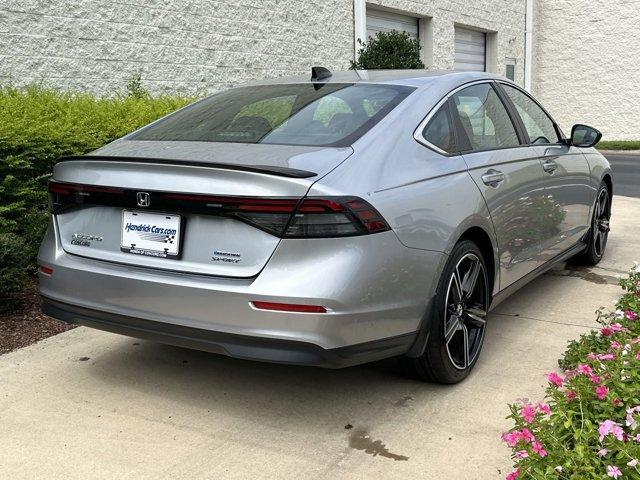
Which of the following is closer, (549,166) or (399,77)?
(399,77)

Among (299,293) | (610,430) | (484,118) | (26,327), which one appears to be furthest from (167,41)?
(610,430)

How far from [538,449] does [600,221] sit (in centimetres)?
402

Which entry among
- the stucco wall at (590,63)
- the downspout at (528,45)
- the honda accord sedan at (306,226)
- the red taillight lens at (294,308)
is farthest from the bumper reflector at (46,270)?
the stucco wall at (590,63)

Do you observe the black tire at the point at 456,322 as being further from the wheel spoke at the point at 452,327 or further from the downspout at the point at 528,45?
the downspout at the point at 528,45

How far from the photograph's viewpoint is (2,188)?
4.48 meters

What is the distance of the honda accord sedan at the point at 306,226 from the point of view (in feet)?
8.81

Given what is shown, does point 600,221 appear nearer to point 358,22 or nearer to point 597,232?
point 597,232

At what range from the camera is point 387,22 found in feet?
46.9

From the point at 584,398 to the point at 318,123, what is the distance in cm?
172

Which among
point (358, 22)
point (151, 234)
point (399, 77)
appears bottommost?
point (151, 234)

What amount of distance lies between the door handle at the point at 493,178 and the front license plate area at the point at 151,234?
5.48 ft

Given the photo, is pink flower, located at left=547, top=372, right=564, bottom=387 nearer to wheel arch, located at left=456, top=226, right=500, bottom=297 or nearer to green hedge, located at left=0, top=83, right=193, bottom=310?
wheel arch, located at left=456, top=226, right=500, bottom=297

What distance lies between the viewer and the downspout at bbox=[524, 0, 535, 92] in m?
20.5

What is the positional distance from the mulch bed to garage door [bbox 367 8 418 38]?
10151 mm
